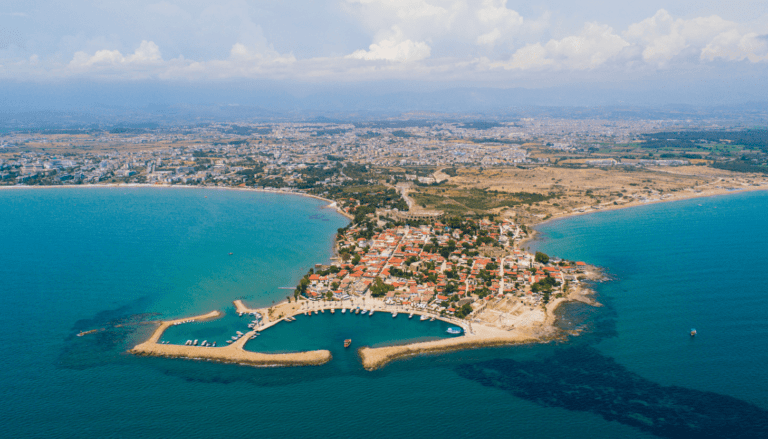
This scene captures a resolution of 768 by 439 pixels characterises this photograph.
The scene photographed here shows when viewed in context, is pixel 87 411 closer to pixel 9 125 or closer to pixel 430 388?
pixel 430 388

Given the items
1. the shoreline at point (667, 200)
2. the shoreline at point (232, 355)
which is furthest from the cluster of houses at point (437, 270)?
the shoreline at point (667, 200)

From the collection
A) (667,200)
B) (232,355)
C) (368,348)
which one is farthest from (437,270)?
(667,200)

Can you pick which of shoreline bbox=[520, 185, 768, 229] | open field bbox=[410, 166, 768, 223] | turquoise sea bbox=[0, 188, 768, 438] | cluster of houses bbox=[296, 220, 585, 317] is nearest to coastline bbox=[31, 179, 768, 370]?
turquoise sea bbox=[0, 188, 768, 438]

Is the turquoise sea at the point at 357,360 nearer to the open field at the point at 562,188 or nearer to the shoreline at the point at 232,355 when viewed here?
the shoreline at the point at 232,355

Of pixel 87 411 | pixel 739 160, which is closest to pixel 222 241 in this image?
pixel 87 411

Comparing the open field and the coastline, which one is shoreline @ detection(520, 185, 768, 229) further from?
the coastline

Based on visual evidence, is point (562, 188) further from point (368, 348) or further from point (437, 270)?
point (368, 348)
